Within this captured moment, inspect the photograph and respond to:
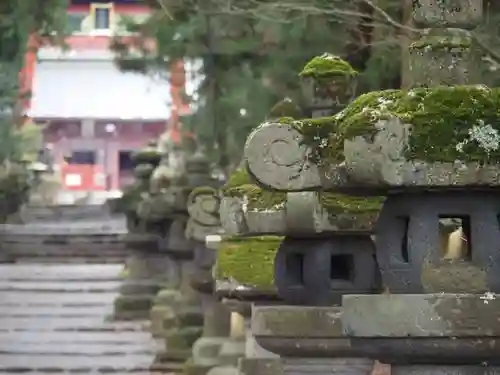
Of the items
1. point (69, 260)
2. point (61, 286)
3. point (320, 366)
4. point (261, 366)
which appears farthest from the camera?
point (69, 260)

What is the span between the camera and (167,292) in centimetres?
1284

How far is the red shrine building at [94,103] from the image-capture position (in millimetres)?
33219

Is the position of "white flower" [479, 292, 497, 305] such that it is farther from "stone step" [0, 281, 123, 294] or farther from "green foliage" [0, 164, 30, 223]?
"green foliage" [0, 164, 30, 223]

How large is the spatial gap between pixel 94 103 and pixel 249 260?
95.5 feet

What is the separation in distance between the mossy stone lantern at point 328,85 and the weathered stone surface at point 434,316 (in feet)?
6.01

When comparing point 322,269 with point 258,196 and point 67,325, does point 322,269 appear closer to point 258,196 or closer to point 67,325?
point 258,196

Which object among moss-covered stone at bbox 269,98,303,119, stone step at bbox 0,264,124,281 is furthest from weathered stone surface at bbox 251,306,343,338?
stone step at bbox 0,264,124,281

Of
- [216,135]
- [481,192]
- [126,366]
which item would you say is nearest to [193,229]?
[126,366]

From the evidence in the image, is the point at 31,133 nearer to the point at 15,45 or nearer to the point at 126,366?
the point at 15,45

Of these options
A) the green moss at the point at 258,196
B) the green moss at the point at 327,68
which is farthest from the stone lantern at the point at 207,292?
the green moss at the point at 327,68

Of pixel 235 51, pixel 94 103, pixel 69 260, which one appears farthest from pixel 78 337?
pixel 94 103

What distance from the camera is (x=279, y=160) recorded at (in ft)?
10.5

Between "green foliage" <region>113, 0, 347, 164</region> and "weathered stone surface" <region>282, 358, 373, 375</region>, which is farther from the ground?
"green foliage" <region>113, 0, 347, 164</region>

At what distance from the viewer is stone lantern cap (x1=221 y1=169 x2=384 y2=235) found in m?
4.20
